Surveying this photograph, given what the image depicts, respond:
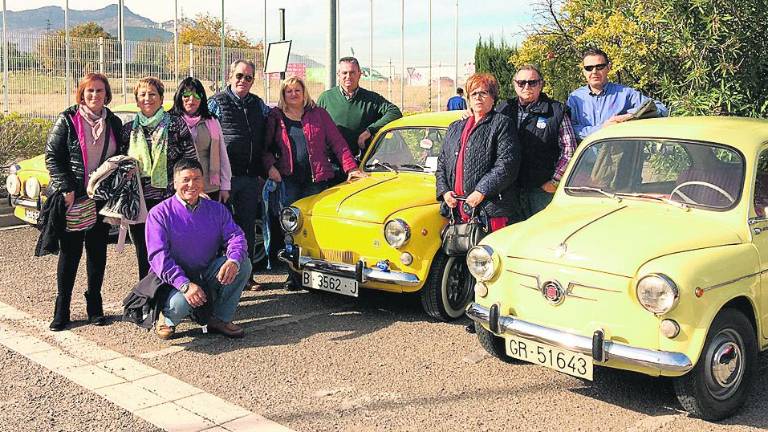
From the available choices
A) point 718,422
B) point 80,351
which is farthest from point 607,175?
point 80,351

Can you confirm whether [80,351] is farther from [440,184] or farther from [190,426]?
[440,184]

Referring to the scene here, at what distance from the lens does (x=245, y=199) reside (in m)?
7.32

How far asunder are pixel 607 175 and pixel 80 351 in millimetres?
3986

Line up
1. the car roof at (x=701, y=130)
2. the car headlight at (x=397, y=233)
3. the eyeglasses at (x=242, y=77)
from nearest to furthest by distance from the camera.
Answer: the car roof at (x=701, y=130), the car headlight at (x=397, y=233), the eyeglasses at (x=242, y=77)

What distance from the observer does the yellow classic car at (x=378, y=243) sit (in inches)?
250

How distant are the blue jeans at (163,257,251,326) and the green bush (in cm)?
750

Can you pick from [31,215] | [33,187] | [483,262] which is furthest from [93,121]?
[31,215]

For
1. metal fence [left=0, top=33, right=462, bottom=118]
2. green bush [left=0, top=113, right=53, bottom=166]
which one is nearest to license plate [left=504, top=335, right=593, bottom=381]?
green bush [left=0, top=113, right=53, bottom=166]

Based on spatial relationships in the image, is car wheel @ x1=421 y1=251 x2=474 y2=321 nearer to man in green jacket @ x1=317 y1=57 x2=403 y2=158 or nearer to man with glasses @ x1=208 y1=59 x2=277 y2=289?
man with glasses @ x1=208 y1=59 x2=277 y2=289

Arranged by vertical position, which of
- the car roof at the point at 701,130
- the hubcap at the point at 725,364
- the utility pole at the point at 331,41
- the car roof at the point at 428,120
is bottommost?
the hubcap at the point at 725,364

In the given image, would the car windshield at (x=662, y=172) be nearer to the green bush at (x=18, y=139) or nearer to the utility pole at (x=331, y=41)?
the utility pole at (x=331, y=41)

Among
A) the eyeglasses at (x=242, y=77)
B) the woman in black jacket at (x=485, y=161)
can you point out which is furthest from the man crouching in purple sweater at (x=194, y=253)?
the woman in black jacket at (x=485, y=161)

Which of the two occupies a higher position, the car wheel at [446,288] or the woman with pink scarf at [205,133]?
the woman with pink scarf at [205,133]

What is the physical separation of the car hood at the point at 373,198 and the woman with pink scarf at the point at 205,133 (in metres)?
0.72
